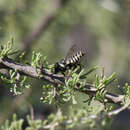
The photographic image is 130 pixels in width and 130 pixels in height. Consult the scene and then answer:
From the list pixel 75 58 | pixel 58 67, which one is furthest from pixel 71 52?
pixel 58 67

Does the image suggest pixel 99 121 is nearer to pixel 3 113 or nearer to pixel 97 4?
pixel 3 113

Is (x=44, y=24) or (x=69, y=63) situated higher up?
(x=44, y=24)

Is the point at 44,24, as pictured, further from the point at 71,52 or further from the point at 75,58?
the point at 75,58

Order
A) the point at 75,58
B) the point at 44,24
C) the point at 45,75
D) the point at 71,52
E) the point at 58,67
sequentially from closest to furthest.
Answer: the point at 45,75 → the point at 58,67 → the point at 75,58 → the point at 71,52 → the point at 44,24

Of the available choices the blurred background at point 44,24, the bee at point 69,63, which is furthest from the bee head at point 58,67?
the blurred background at point 44,24

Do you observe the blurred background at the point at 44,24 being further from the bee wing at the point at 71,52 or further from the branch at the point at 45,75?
the branch at the point at 45,75

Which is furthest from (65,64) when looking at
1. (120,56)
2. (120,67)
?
(120,67)
